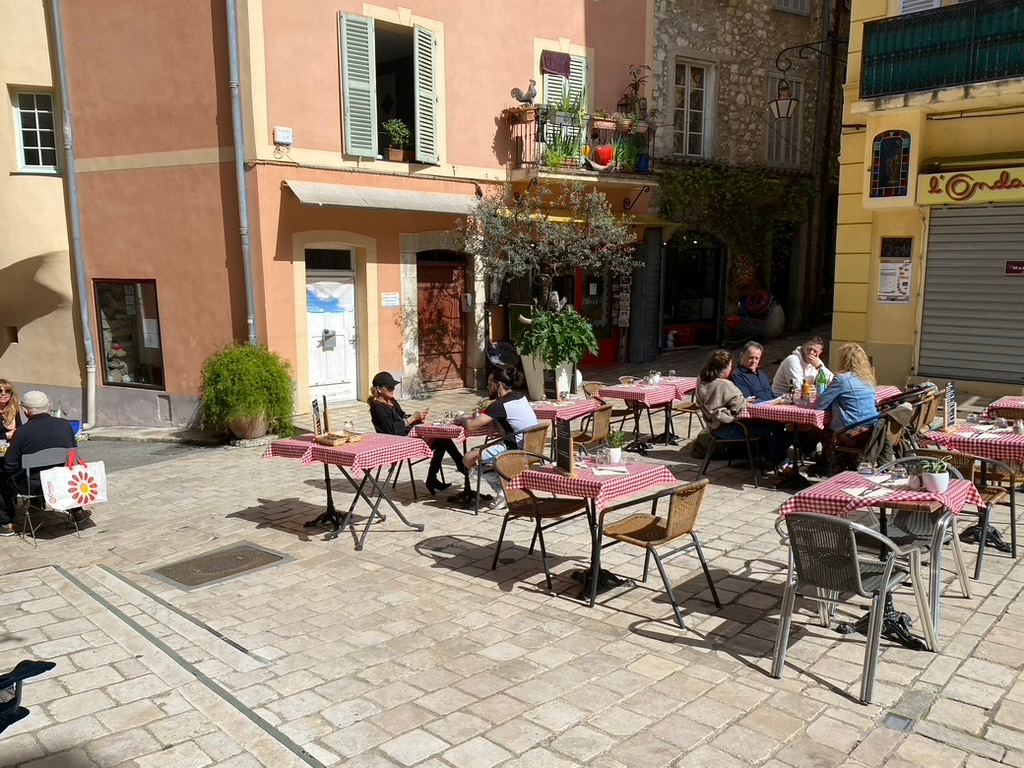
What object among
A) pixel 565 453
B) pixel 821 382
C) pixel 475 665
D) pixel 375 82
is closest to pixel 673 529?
pixel 565 453

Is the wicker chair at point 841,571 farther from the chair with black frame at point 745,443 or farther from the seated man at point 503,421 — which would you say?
the chair with black frame at point 745,443

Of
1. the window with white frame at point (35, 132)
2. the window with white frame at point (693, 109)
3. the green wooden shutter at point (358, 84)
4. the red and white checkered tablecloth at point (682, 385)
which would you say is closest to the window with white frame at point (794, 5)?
the window with white frame at point (693, 109)

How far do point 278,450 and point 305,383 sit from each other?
5.65 metres

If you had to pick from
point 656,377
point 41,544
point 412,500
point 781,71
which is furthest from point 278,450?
point 781,71

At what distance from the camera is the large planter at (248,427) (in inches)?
463

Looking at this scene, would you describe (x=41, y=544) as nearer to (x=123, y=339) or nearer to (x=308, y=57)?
(x=123, y=339)

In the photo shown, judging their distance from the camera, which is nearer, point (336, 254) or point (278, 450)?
point (278, 450)

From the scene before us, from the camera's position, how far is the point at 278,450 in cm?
744

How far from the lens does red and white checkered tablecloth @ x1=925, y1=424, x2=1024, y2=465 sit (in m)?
6.41

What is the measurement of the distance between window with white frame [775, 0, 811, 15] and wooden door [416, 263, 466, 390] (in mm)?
10154

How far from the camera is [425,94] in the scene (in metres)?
13.6

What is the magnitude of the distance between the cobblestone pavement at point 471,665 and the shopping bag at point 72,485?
45 centimetres

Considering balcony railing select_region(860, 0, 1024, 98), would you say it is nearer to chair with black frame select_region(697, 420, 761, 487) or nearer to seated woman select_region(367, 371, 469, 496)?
chair with black frame select_region(697, 420, 761, 487)

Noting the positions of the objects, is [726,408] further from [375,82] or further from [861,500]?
[375,82]
